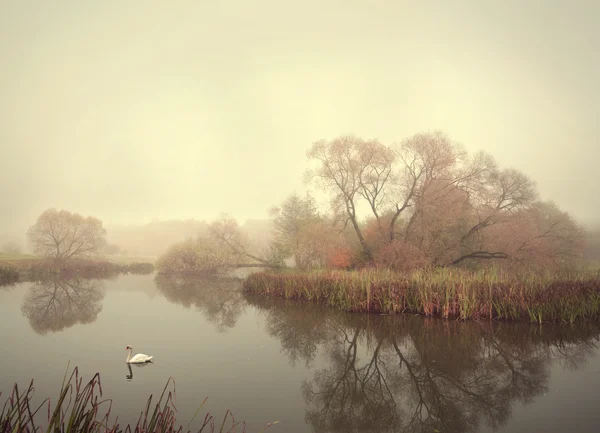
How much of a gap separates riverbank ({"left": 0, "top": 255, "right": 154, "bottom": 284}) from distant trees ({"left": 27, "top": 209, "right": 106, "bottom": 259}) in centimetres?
141

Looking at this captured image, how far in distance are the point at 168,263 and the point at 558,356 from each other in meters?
36.9

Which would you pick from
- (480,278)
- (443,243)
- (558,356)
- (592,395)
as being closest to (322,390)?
(592,395)

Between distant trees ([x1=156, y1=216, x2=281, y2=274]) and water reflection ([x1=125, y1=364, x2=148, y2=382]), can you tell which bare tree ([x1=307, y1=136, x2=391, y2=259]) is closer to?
distant trees ([x1=156, y1=216, x2=281, y2=274])

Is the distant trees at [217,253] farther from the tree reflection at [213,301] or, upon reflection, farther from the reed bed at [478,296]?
the reed bed at [478,296]

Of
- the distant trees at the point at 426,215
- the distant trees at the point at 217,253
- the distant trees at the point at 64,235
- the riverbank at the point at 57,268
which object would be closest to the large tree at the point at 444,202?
the distant trees at the point at 426,215

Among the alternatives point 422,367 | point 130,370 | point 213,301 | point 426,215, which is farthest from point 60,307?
point 426,215

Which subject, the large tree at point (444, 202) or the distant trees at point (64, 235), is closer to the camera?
the large tree at point (444, 202)

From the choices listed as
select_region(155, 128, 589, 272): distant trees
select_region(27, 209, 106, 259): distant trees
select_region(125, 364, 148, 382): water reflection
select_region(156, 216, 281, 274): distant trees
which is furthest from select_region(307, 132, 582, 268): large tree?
select_region(27, 209, 106, 259): distant trees

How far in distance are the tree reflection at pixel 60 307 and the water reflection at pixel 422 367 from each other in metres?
9.53

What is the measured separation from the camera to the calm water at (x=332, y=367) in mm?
6477

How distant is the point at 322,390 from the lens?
7.72 metres

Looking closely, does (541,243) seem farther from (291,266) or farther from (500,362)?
(291,266)

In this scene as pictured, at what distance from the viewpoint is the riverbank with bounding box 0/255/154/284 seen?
113 ft

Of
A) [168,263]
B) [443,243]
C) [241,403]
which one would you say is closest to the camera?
[241,403]
